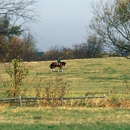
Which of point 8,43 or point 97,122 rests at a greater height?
point 8,43

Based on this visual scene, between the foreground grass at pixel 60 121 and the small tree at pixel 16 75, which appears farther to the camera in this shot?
the small tree at pixel 16 75

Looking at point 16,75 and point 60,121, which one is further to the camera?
point 16,75

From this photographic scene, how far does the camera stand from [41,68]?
65.9 m

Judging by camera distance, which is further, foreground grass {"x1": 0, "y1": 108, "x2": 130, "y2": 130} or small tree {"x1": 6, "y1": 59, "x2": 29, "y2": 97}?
small tree {"x1": 6, "y1": 59, "x2": 29, "y2": 97}

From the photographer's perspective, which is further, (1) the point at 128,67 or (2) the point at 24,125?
(1) the point at 128,67

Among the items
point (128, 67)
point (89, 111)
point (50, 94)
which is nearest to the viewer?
point (89, 111)

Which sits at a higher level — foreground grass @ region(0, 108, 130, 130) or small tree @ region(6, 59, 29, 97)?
small tree @ region(6, 59, 29, 97)

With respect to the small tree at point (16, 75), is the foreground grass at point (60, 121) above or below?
below

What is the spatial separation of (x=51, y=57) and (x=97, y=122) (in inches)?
3935

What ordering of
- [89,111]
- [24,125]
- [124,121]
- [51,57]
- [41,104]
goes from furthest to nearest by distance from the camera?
[51,57], [41,104], [89,111], [124,121], [24,125]

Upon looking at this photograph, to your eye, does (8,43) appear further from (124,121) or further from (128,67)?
(128,67)

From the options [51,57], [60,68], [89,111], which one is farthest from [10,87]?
[51,57]

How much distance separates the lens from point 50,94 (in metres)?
20.7

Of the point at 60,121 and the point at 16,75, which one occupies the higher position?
the point at 16,75
